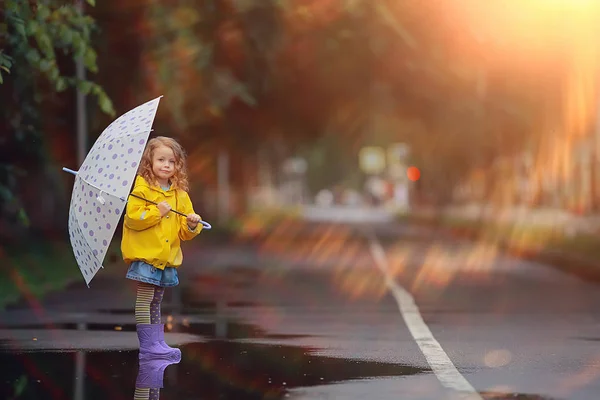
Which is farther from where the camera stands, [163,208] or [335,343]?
[335,343]

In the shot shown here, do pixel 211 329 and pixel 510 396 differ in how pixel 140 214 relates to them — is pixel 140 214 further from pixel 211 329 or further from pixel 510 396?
pixel 211 329

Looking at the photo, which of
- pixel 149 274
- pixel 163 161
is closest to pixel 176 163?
pixel 163 161

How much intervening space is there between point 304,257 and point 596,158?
10.6 m

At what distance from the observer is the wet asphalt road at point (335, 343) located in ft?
29.6

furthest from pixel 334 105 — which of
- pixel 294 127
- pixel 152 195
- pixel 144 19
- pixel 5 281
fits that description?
pixel 152 195

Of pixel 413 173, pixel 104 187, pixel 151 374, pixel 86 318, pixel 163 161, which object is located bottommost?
pixel 151 374

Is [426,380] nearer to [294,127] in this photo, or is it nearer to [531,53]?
[531,53]

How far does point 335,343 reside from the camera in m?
12.0

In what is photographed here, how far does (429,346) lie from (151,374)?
2.86 m

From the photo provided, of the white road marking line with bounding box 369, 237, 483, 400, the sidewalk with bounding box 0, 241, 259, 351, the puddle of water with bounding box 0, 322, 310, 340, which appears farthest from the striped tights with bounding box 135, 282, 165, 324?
the white road marking line with bounding box 369, 237, 483, 400

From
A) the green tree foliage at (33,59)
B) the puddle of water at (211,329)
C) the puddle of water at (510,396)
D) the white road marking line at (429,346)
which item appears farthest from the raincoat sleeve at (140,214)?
the green tree foliage at (33,59)

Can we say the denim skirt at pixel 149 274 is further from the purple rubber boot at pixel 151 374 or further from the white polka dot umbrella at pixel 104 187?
the purple rubber boot at pixel 151 374

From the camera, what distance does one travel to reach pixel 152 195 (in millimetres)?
10406

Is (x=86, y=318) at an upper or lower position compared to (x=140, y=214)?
lower
